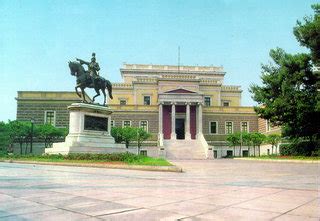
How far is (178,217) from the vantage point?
14.2 ft

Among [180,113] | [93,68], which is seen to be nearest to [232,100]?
[180,113]

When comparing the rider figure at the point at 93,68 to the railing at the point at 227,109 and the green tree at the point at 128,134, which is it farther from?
the railing at the point at 227,109

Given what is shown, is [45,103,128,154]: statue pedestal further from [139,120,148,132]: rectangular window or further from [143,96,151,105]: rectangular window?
[143,96,151,105]: rectangular window

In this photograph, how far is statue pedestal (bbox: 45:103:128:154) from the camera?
23188mm

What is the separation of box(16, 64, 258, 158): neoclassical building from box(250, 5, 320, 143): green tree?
1290 centimetres

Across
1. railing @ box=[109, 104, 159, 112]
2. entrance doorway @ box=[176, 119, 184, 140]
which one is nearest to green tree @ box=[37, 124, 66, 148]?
railing @ box=[109, 104, 159, 112]

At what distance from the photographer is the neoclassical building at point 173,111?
4997 centimetres

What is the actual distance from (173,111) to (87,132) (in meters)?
28.2

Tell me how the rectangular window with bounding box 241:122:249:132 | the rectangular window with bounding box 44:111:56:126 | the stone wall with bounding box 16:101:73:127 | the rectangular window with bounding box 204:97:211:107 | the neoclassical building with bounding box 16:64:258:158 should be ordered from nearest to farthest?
the stone wall with bounding box 16:101:73:127
the neoclassical building with bounding box 16:64:258:158
the rectangular window with bounding box 44:111:56:126
the rectangular window with bounding box 241:122:249:132
the rectangular window with bounding box 204:97:211:107

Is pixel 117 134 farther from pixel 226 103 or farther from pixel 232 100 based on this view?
pixel 232 100

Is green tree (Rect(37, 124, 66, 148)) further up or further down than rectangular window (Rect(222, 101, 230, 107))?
further down

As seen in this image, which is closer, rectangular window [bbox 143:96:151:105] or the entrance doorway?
the entrance doorway

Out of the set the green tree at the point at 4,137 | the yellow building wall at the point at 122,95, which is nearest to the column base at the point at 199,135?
the yellow building wall at the point at 122,95

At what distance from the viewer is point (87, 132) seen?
78.7 ft
